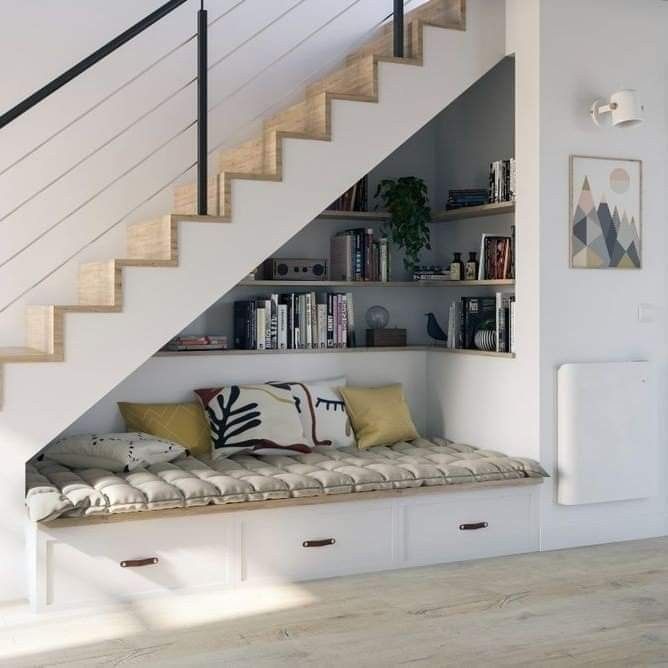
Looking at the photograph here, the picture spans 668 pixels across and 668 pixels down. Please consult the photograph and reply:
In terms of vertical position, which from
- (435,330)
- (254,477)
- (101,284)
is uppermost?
(101,284)

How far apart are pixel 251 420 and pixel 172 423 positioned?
0.38 metres

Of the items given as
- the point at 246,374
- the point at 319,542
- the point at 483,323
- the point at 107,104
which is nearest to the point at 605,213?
the point at 483,323

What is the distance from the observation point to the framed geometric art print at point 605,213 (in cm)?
497

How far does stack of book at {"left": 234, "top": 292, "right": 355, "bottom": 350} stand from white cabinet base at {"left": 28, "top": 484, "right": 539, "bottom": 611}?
128 centimetres

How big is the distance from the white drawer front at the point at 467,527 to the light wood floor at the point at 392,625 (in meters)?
0.10

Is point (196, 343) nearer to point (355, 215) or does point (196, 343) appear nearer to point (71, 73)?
point (355, 215)

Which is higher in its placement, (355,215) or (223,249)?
(355,215)

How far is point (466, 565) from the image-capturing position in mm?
4621

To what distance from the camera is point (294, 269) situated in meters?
5.52

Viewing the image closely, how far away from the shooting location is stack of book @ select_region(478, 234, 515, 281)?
5.23 meters

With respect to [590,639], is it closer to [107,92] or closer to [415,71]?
[415,71]

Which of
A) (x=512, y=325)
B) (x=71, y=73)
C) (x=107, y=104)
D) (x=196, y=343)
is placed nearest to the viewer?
(x=71, y=73)

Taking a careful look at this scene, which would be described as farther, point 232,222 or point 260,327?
point 260,327

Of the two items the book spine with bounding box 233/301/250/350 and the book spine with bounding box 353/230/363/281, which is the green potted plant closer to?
the book spine with bounding box 353/230/363/281
